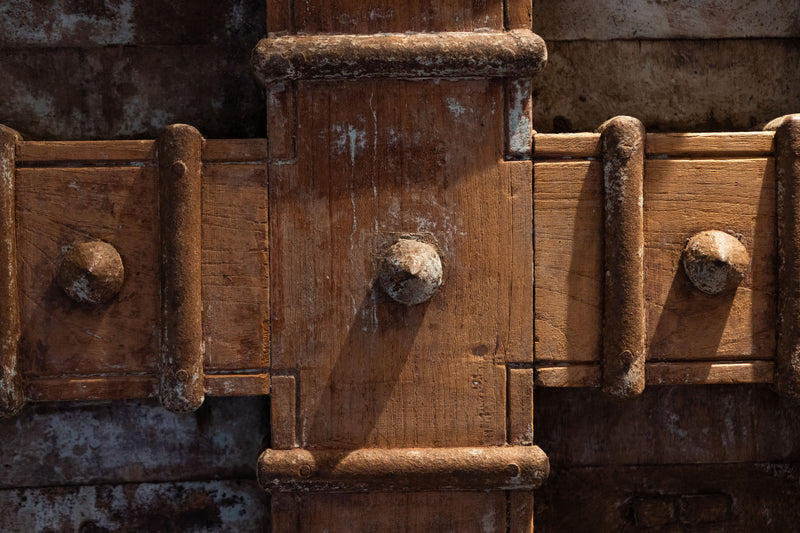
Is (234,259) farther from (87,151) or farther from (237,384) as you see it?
(87,151)

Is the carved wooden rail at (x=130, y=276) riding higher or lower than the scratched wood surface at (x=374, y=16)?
lower

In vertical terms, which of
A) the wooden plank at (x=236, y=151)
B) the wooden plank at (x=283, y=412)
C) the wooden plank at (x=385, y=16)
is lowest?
the wooden plank at (x=283, y=412)

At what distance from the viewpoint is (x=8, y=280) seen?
264 cm

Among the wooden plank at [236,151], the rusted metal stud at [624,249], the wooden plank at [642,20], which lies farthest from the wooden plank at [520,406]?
the wooden plank at [642,20]

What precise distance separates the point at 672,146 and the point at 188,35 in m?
2.60

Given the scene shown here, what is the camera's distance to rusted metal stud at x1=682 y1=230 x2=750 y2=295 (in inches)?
101

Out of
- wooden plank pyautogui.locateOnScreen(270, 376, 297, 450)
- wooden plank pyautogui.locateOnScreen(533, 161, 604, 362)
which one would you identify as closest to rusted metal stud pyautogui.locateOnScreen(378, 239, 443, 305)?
wooden plank pyautogui.locateOnScreen(533, 161, 604, 362)

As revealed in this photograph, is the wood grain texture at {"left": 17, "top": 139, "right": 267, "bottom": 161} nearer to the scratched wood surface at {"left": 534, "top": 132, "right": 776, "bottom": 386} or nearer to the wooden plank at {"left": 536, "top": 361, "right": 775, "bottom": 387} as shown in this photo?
the scratched wood surface at {"left": 534, "top": 132, "right": 776, "bottom": 386}

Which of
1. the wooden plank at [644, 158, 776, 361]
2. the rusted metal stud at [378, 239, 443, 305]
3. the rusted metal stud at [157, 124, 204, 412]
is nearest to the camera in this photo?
the rusted metal stud at [378, 239, 443, 305]

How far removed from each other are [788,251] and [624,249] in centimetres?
81

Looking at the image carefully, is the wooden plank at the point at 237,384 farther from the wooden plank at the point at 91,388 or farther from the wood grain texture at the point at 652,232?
the wood grain texture at the point at 652,232

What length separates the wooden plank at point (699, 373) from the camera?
2.77 m

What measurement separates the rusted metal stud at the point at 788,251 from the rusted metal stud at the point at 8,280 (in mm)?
3683

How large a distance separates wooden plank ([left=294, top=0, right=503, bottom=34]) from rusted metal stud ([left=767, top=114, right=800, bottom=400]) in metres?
1.49
